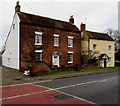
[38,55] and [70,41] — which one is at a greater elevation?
[70,41]

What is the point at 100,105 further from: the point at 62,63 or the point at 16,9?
the point at 16,9

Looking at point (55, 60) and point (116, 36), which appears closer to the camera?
point (55, 60)

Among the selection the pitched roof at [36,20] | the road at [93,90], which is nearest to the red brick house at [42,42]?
the pitched roof at [36,20]

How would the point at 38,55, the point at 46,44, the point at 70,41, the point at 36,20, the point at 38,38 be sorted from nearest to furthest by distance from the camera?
the point at 38,55
the point at 38,38
the point at 46,44
the point at 36,20
the point at 70,41

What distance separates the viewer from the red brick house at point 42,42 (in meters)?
18.9

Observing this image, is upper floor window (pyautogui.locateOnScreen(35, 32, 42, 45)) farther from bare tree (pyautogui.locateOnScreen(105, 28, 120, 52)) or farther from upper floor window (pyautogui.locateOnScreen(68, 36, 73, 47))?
bare tree (pyautogui.locateOnScreen(105, 28, 120, 52))

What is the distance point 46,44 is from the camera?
2114 centimetres

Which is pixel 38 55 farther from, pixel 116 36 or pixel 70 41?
pixel 116 36

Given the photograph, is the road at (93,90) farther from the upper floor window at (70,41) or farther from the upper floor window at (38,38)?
the upper floor window at (70,41)

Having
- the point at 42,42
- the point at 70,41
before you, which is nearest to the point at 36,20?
the point at 42,42

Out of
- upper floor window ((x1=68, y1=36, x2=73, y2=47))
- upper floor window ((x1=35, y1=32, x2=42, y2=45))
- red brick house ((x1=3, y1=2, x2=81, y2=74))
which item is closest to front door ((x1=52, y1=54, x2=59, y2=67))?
red brick house ((x1=3, y1=2, x2=81, y2=74))

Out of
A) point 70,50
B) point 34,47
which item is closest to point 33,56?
point 34,47

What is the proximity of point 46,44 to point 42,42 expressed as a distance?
2.52ft

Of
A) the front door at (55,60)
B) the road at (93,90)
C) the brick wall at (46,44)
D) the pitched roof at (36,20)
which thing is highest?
the pitched roof at (36,20)
